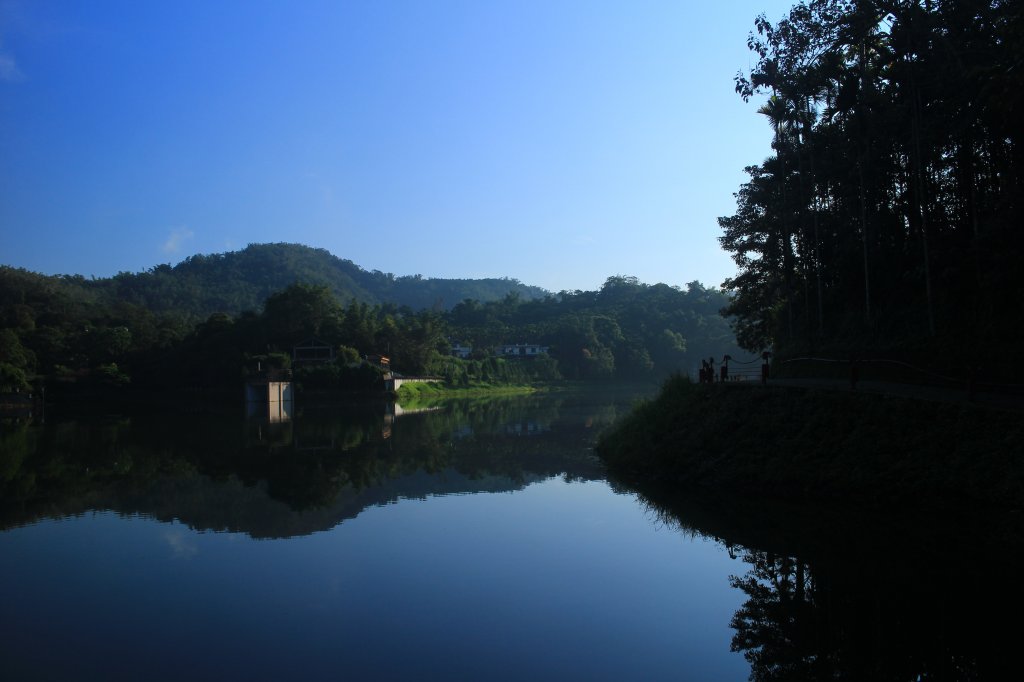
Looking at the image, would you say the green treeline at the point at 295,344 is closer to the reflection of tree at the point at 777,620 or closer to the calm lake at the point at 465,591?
the calm lake at the point at 465,591

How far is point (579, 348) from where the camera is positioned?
103062mm

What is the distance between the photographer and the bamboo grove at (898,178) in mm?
18156

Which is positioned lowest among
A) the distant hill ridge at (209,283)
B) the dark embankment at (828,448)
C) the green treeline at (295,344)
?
the dark embankment at (828,448)

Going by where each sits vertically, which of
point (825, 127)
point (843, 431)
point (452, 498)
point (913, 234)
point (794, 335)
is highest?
point (825, 127)

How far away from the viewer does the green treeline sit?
68.0m

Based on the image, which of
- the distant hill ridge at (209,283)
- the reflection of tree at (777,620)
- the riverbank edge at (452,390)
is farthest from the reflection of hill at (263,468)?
the distant hill ridge at (209,283)

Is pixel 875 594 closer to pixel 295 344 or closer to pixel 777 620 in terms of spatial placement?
pixel 777 620

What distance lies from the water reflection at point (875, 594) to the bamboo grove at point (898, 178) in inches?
302

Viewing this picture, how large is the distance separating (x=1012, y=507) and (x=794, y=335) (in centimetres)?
1943

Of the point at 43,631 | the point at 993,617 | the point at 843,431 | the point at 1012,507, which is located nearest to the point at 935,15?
the point at 843,431

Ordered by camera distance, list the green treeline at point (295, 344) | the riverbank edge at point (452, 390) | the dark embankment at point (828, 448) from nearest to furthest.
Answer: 1. the dark embankment at point (828, 448)
2. the green treeline at point (295, 344)
3. the riverbank edge at point (452, 390)

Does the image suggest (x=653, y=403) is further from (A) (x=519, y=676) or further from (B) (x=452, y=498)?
(A) (x=519, y=676)

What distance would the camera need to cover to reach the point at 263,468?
25.7 m

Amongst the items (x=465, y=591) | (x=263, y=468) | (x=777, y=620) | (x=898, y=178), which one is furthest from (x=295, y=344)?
(x=777, y=620)
